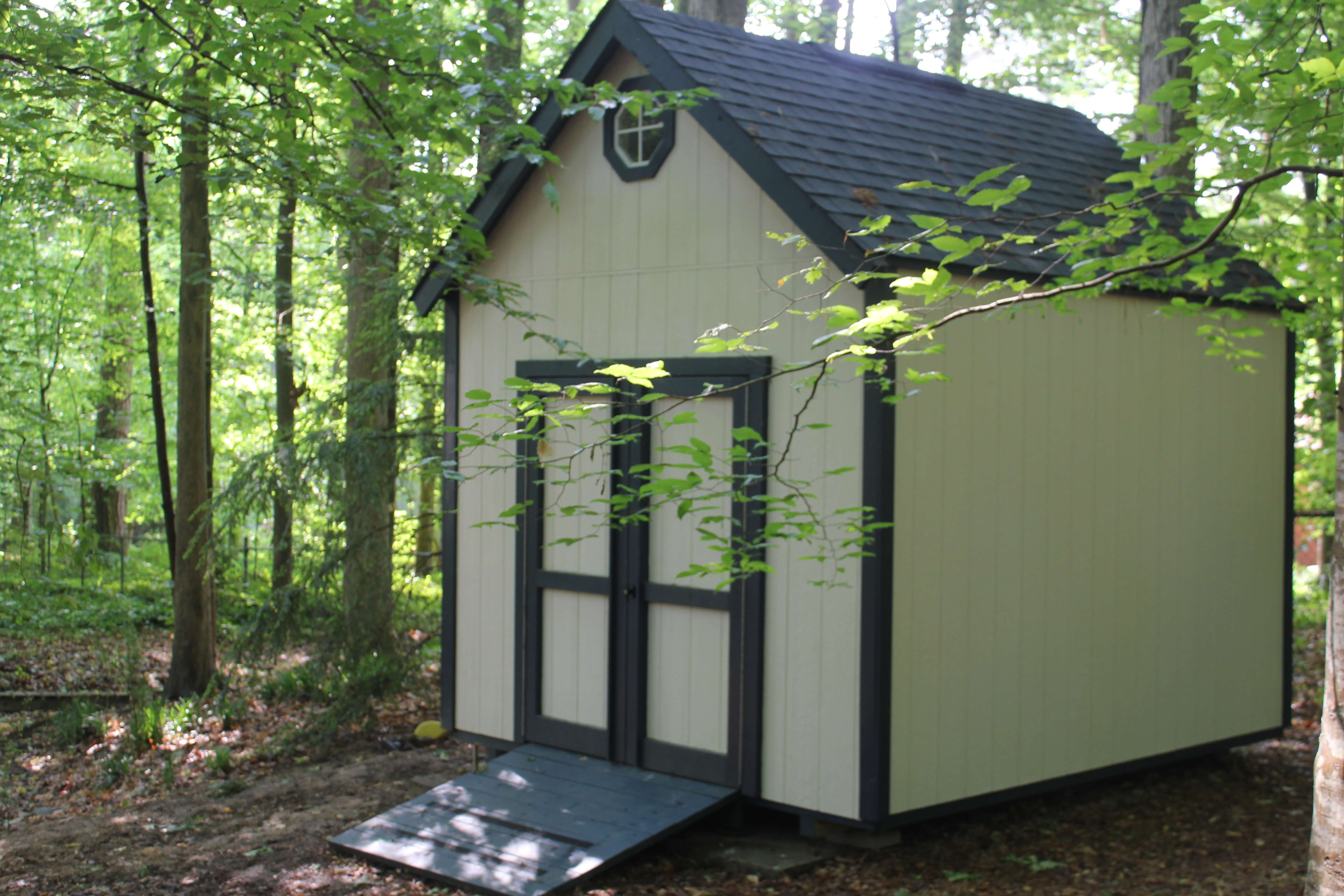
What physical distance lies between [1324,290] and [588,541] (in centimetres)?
463

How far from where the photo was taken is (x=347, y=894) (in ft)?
16.7

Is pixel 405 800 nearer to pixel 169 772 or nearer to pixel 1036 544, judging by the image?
pixel 169 772

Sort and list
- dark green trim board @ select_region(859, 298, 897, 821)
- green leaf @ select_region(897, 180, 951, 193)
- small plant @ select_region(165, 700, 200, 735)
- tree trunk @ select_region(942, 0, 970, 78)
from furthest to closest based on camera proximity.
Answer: tree trunk @ select_region(942, 0, 970, 78) < small plant @ select_region(165, 700, 200, 735) < dark green trim board @ select_region(859, 298, 897, 821) < green leaf @ select_region(897, 180, 951, 193)

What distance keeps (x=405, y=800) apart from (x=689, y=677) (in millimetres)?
2091

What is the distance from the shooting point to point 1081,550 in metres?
6.03

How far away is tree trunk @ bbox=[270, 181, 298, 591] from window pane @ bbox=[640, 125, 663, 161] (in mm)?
3768

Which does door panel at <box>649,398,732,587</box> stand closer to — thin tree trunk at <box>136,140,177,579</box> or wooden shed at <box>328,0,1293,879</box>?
wooden shed at <box>328,0,1293,879</box>

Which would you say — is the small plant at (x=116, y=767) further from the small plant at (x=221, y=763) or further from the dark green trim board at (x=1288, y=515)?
the dark green trim board at (x=1288, y=515)

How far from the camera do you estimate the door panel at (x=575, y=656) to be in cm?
624

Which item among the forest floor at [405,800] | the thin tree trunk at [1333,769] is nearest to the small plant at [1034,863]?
the forest floor at [405,800]

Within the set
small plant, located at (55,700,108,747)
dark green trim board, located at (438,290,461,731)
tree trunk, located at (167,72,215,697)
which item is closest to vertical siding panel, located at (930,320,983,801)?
dark green trim board, located at (438,290,461,731)

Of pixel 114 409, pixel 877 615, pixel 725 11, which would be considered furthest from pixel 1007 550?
pixel 114 409

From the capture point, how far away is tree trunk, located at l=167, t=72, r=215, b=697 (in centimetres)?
914

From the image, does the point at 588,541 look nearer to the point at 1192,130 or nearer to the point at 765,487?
the point at 765,487
